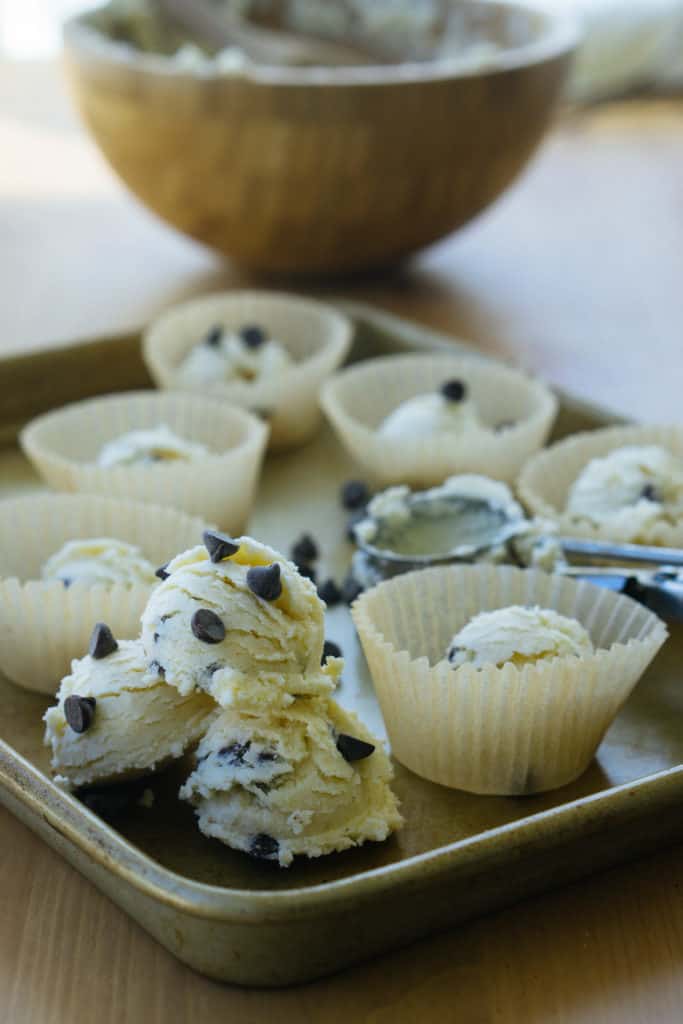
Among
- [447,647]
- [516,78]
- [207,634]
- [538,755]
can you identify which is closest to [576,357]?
[516,78]

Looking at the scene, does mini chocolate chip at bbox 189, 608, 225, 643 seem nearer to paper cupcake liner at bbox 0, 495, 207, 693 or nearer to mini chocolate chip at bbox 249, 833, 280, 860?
mini chocolate chip at bbox 249, 833, 280, 860

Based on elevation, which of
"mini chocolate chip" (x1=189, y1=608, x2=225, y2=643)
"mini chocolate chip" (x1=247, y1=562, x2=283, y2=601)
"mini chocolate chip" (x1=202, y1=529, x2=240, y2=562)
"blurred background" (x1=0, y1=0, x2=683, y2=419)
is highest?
"mini chocolate chip" (x1=202, y1=529, x2=240, y2=562)

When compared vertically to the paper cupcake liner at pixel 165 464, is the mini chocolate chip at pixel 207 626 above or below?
above

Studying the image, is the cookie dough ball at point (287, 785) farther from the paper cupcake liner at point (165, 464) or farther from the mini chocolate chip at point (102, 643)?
the paper cupcake liner at point (165, 464)

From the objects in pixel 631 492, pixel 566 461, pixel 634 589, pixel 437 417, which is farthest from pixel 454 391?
pixel 634 589

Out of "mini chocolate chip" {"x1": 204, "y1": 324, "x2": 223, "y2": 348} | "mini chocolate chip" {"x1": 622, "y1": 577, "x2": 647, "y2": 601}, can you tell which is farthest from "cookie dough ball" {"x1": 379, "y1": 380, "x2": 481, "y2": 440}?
"mini chocolate chip" {"x1": 622, "y1": 577, "x2": 647, "y2": 601}

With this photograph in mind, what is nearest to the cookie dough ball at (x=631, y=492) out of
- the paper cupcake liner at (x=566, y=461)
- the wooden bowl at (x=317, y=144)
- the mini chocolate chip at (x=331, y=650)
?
the paper cupcake liner at (x=566, y=461)
